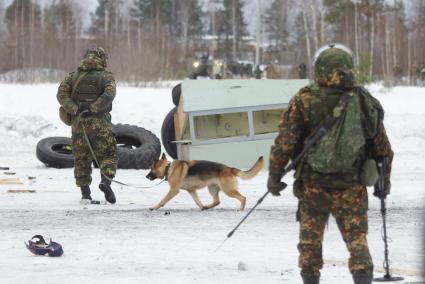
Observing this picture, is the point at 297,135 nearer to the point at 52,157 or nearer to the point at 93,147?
the point at 93,147

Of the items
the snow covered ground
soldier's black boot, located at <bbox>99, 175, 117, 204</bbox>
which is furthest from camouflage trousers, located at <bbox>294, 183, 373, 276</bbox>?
soldier's black boot, located at <bbox>99, 175, 117, 204</bbox>

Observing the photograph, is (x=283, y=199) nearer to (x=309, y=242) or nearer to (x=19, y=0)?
(x=309, y=242)

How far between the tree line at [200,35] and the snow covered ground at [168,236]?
21.4 metres

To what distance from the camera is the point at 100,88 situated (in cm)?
1062

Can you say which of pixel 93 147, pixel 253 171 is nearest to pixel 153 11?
pixel 93 147

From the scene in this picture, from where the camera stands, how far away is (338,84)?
533 cm

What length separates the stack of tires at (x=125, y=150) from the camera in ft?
52.2

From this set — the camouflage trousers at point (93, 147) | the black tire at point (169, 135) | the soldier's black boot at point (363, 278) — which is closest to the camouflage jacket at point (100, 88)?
the camouflage trousers at point (93, 147)

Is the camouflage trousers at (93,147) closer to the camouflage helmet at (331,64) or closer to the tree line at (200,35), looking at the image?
the camouflage helmet at (331,64)

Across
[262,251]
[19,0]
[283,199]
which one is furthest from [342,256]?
[19,0]

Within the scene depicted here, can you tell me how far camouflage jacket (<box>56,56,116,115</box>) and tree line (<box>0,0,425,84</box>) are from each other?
22.6m

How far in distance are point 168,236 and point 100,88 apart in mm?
2766

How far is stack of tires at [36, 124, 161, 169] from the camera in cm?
1590

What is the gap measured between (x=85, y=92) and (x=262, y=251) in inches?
149
